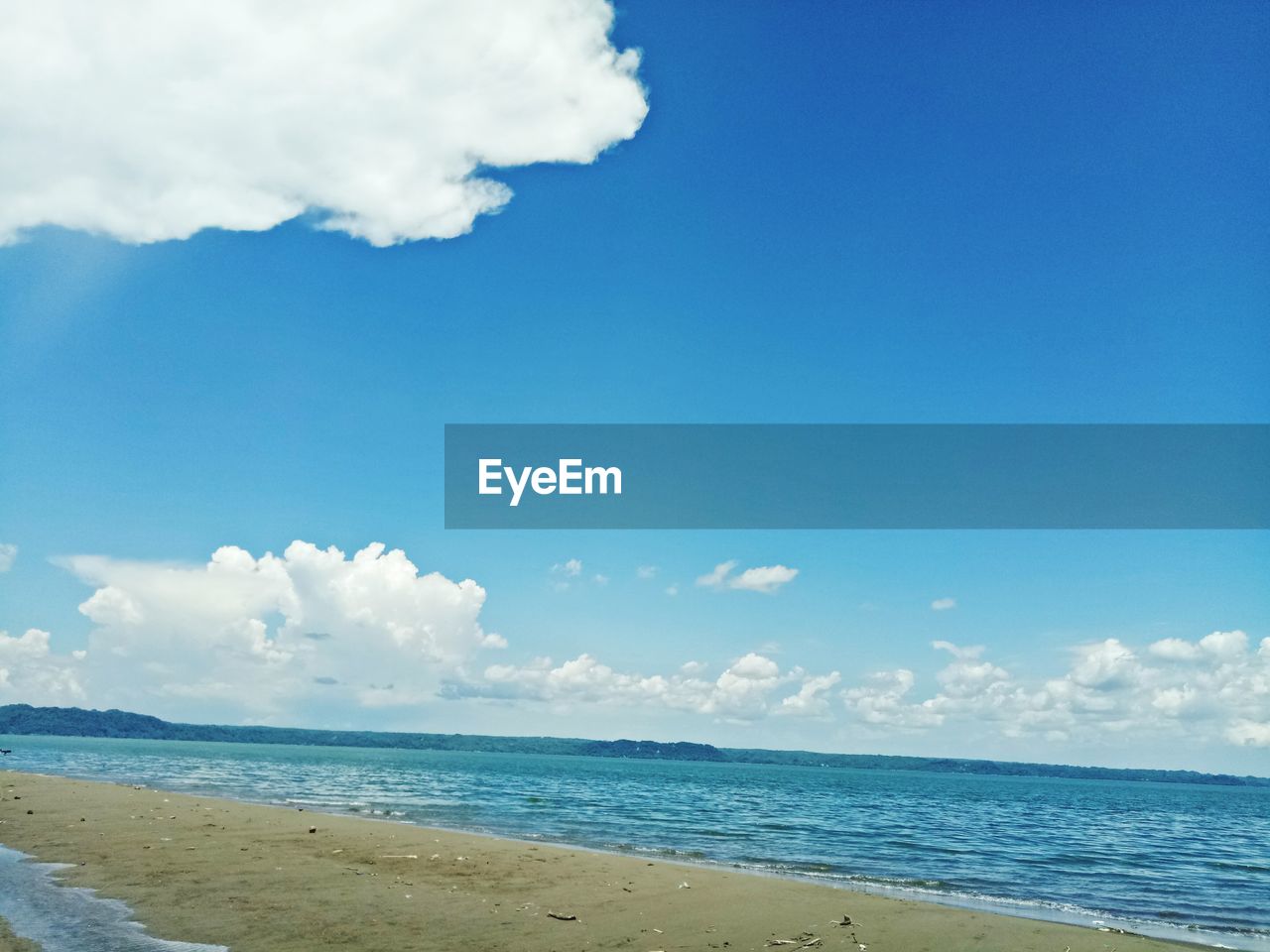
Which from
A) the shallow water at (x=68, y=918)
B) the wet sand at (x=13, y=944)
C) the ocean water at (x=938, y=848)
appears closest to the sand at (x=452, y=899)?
the wet sand at (x=13, y=944)

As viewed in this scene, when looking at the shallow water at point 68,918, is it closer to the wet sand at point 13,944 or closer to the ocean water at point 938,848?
the wet sand at point 13,944

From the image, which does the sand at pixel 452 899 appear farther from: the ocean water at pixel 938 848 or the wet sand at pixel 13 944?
the ocean water at pixel 938 848

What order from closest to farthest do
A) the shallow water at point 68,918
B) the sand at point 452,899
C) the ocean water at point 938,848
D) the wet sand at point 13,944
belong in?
1. the wet sand at point 13,944
2. the shallow water at point 68,918
3. the sand at point 452,899
4. the ocean water at point 938,848

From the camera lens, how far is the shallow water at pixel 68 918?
1248 centimetres

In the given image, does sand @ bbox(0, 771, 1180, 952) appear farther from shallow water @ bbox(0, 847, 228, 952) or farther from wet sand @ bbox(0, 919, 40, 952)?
shallow water @ bbox(0, 847, 228, 952)

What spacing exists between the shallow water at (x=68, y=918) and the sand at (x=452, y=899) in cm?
42

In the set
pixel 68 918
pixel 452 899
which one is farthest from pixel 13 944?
pixel 452 899

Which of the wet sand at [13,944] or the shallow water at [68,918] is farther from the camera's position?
the shallow water at [68,918]

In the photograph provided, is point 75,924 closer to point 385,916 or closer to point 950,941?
point 385,916

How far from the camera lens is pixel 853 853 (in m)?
33.6

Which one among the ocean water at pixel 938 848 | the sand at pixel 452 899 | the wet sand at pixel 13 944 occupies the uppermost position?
the wet sand at pixel 13 944

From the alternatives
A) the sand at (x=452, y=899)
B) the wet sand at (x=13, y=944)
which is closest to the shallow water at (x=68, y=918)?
the wet sand at (x=13, y=944)

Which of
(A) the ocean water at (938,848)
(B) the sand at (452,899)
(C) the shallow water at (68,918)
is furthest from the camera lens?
(A) the ocean water at (938,848)

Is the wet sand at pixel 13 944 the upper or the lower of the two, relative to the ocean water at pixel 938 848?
upper
